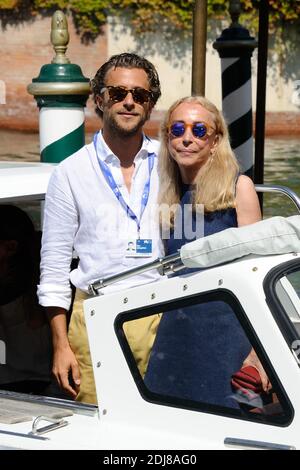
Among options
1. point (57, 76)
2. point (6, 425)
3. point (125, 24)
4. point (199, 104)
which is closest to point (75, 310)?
point (6, 425)

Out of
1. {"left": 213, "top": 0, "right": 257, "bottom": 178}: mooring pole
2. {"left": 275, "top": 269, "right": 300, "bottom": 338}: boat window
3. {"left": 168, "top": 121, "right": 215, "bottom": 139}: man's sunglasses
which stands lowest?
{"left": 213, "top": 0, "right": 257, "bottom": 178}: mooring pole

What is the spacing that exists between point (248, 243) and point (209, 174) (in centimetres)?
38

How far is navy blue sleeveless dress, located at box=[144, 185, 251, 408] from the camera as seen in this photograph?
8.32 feet

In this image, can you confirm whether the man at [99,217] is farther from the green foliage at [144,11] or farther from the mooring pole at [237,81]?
the green foliage at [144,11]

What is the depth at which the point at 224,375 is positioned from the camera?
102 inches

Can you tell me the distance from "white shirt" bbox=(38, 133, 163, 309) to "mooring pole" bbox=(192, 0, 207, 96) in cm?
262

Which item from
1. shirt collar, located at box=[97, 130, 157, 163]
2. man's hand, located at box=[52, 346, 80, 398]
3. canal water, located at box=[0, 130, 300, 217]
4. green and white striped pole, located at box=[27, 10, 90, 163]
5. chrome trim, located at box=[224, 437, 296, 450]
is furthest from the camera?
canal water, located at box=[0, 130, 300, 217]

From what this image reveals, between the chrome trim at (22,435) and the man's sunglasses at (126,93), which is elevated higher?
the man's sunglasses at (126,93)

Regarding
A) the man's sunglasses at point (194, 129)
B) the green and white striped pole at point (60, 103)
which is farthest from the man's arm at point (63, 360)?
the green and white striped pole at point (60, 103)

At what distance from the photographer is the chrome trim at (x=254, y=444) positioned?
2.40 meters

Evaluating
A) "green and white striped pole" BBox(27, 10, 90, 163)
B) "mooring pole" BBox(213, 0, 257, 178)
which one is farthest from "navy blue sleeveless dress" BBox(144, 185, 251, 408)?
"mooring pole" BBox(213, 0, 257, 178)

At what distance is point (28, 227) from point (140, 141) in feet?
2.82

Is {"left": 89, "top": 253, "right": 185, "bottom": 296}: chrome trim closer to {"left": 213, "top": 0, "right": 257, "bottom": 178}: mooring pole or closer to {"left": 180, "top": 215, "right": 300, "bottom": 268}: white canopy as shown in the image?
{"left": 180, "top": 215, "right": 300, "bottom": 268}: white canopy

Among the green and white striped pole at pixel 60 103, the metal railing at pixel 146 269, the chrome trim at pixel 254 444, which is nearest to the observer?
the chrome trim at pixel 254 444
